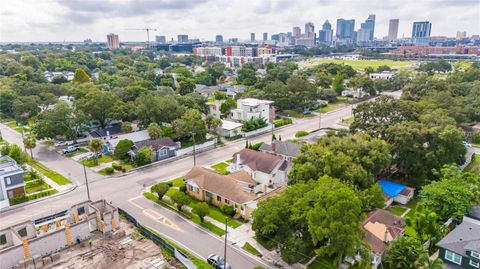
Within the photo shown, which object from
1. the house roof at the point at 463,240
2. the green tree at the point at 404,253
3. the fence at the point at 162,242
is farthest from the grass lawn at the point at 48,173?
the house roof at the point at 463,240

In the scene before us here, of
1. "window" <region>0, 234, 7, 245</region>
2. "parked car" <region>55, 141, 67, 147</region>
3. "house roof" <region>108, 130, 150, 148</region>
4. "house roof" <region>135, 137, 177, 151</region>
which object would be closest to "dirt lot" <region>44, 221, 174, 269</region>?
"window" <region>0, 234, 7, 245</region>

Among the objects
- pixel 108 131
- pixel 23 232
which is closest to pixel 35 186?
pixel 23 232

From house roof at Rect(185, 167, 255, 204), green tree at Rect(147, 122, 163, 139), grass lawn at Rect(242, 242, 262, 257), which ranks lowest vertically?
grass lawn at Rect(242, 242, 262, 257)

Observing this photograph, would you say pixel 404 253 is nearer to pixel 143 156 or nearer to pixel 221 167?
pixel 221 167

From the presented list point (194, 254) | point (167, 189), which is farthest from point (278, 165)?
point (194, 254)

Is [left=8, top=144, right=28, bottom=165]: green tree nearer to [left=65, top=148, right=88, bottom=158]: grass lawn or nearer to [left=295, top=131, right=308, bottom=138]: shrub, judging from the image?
[left=65, top=148, right=88, bottom=158]: grass lawn

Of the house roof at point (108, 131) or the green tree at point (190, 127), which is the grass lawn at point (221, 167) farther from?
the house roof at point (108, 131)
